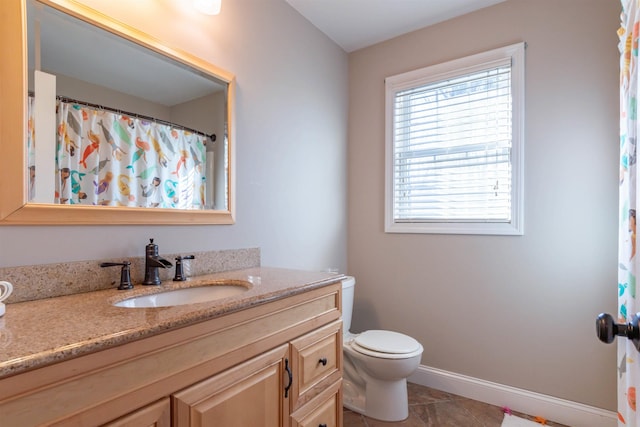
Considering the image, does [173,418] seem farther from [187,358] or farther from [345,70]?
[345,70]

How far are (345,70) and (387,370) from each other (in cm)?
220

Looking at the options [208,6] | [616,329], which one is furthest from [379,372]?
[208,6]

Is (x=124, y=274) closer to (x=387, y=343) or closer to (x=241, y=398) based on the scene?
(x=241, y=398)

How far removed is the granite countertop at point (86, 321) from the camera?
0.62m

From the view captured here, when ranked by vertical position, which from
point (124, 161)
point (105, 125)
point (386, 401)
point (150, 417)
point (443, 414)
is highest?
point (105, 125)

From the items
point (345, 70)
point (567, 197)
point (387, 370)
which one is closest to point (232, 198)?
point (387, 370)

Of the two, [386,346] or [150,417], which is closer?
[150,417]

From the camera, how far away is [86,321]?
0.80 meters

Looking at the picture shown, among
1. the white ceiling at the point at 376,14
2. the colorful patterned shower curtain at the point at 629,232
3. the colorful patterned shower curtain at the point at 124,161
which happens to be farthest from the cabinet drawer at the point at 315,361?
the white ceiling at the point at 376,14

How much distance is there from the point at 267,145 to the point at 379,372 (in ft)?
4.70

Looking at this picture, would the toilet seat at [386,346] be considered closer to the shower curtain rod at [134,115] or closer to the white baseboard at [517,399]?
the white baseboard at [517,399]

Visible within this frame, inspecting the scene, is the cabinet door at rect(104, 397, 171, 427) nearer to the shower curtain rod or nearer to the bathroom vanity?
the bathroom vanity

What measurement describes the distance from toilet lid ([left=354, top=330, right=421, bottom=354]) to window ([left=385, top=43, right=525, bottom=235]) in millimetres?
763

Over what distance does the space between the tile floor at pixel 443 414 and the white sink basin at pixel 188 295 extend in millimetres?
1143
